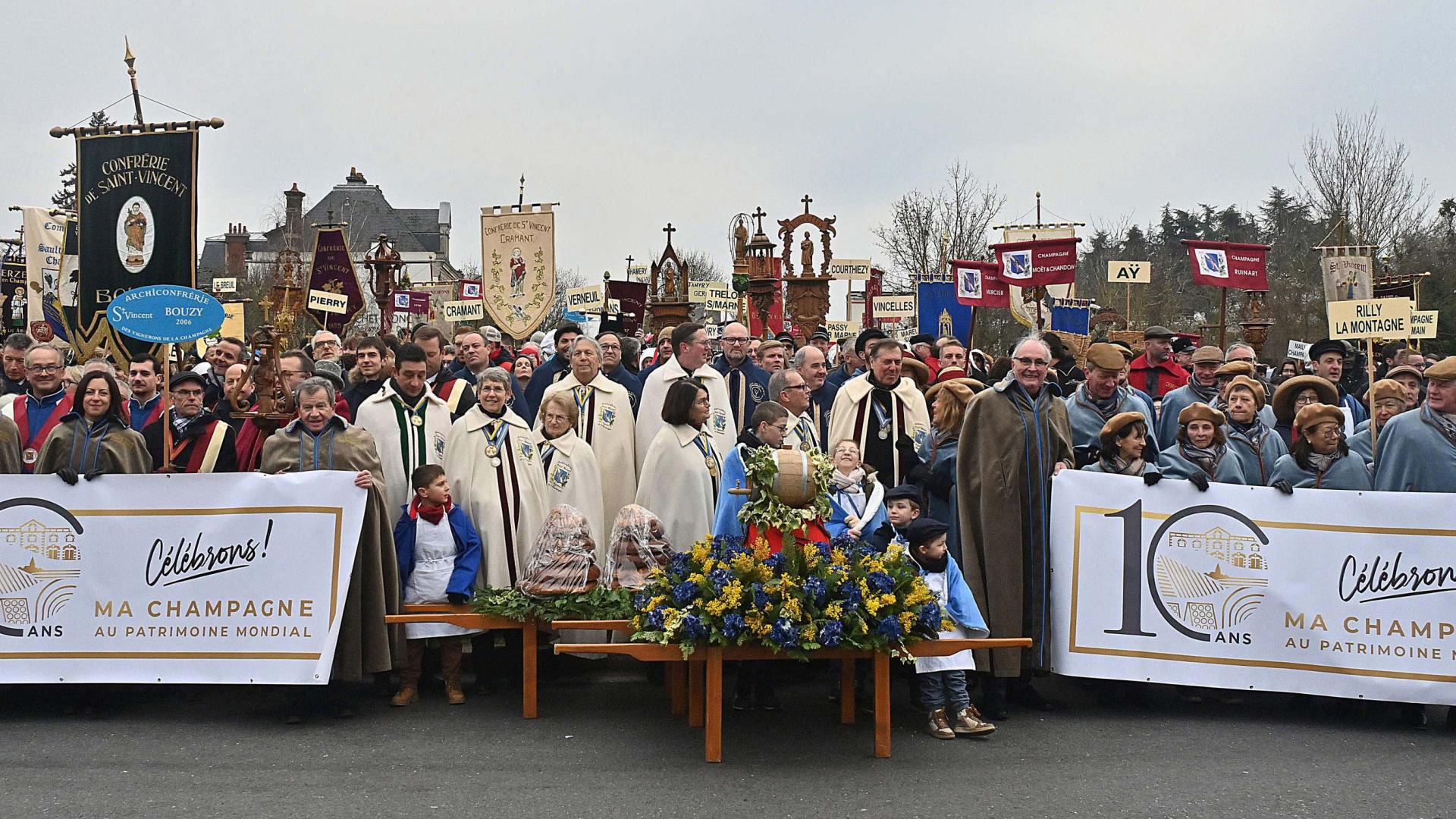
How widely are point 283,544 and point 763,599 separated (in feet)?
9.51

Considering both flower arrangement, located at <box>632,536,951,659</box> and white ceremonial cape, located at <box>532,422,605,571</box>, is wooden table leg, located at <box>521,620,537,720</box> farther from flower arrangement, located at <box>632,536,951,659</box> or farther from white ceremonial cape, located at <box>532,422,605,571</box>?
flower arrangement, located at <box>632,536,951,659</box>

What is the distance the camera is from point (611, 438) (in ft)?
29.3

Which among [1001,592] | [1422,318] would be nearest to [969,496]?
[1001,592]

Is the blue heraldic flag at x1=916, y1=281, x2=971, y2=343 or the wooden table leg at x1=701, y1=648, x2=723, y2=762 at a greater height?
the blue heraldic flag at x1=916, y1=281, x2=971, y2=343

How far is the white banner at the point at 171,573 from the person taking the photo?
716 cm

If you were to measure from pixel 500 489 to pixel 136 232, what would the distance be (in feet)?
15.5

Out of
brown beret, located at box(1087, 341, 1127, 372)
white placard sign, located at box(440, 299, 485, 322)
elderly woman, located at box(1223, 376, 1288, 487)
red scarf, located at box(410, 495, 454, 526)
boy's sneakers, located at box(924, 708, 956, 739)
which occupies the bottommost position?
→ boy's sneakers, located at box(924, 708, 956, 739)

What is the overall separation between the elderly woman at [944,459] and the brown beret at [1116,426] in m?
0.85

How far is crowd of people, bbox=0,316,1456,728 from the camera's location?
7.29m

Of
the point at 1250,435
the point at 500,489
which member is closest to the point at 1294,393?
the point at 1250,435

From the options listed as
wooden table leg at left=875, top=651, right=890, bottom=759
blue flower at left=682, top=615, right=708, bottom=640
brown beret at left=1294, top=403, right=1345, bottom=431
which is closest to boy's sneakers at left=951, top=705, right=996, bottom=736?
wooden table leg at left=875, top=651, right=890, bottom=759

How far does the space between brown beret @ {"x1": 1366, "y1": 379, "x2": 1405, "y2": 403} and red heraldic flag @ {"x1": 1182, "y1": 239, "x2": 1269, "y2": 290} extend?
229 inches

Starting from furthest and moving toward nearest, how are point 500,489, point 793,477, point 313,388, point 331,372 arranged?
1. point 331,372
2. point 500,489
3. point 313,388
4. point 793,477

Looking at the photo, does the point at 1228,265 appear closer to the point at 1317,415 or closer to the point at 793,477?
the point at 1317,415
